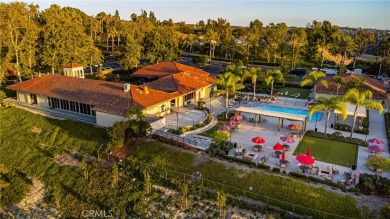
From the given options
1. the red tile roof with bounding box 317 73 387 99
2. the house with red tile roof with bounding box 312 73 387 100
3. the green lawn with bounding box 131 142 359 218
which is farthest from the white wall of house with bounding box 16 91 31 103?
the red tile roof with bounding box 317 73 387 99

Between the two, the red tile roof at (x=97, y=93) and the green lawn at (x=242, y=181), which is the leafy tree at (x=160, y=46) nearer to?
the red tile roof at (x=97, y=93)

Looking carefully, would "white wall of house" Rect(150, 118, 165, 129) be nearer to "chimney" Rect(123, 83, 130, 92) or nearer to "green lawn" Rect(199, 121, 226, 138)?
"green lawn" Rect(199, 121, 226, 138)

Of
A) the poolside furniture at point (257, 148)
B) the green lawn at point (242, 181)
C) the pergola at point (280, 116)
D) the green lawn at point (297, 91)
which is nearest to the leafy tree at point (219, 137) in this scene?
the green lawn at point (242, 181)

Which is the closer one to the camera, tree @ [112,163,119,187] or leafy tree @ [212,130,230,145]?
tree @ [112,163,119,187]

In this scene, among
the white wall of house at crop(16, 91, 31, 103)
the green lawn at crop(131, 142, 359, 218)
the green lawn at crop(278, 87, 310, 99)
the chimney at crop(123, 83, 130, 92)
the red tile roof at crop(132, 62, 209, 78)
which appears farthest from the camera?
the red tile roof at crop(132, 62, 209, 78)

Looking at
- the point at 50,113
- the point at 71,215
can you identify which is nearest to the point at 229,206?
the point at 71,215

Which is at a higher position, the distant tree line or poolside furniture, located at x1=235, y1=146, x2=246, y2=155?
the distant tree line

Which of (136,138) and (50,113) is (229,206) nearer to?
(136,138)
